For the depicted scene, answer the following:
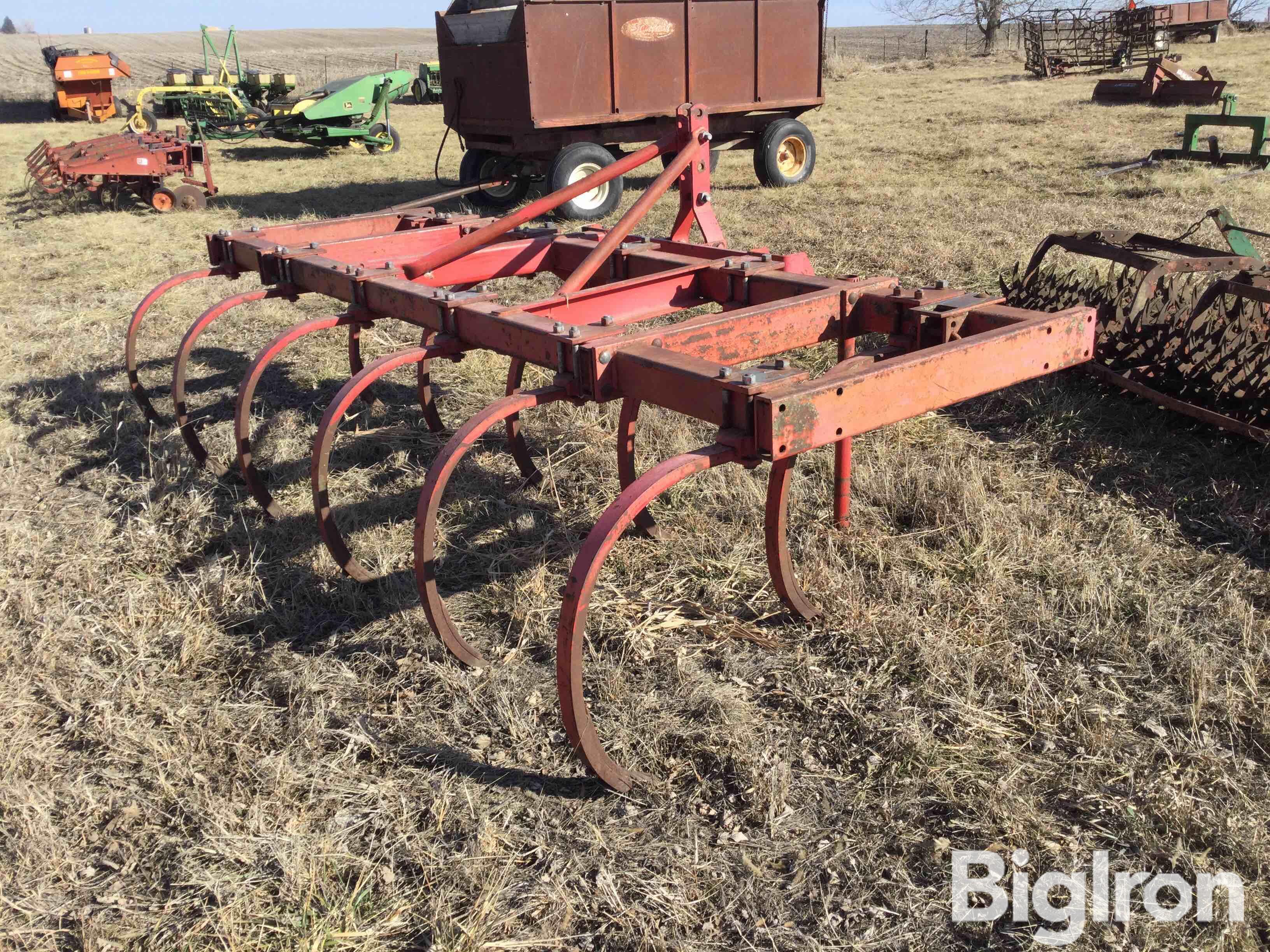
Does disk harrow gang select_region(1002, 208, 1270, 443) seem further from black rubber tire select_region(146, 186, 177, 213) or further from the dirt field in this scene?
black rubber tire select_region(146, 186, 177, 213)

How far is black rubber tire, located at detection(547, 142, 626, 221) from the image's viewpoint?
8.37m

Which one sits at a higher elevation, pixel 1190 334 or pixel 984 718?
pixel 1190 334

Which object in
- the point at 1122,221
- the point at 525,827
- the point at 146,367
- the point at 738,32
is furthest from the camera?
the point at 738,32

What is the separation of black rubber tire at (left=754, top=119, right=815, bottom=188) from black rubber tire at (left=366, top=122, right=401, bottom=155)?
669 cm

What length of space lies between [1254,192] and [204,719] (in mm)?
8765

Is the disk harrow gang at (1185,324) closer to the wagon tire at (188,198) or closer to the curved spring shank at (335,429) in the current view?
the curved spring shank at (335,429)

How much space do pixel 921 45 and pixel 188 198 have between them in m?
44.9

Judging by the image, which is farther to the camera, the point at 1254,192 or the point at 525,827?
the point at 1254,192

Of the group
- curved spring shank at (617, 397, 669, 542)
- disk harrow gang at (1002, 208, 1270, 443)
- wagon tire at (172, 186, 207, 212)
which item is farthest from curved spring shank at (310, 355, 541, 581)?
wagon tire at (172, 186, 207, 212)

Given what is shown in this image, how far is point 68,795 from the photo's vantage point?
7.26 ft

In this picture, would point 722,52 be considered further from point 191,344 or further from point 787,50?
point 191,344

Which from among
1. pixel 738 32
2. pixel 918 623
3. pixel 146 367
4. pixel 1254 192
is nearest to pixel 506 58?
pixel 738 32

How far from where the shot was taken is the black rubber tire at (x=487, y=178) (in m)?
9.55

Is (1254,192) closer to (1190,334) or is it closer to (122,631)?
(1190,334)
